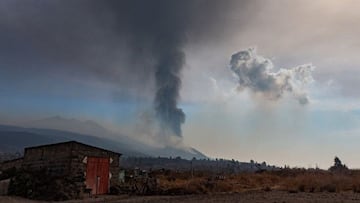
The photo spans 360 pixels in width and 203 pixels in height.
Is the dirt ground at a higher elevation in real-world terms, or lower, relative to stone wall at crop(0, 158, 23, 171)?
lower

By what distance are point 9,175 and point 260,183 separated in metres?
26.0

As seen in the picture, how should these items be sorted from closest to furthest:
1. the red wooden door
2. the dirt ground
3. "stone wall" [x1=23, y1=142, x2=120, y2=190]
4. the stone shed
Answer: the dirt ground → "stone wall" [x1=23, y1=142, x2=120, y2=190] → the stone shed → the red wooden door

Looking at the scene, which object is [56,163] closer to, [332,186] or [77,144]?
[77,144]

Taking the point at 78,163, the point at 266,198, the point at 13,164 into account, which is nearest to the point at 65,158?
the point at 78,163

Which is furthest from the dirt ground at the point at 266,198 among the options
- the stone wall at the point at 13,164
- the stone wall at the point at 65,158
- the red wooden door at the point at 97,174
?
the stone wall at the point at 13,164

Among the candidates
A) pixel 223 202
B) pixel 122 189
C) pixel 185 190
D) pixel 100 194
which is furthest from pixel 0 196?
pixel 223 202

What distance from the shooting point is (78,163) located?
36.2 m

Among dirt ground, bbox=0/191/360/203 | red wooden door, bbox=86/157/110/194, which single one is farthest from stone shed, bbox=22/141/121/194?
dirt ground, bbox=0/191/360/203

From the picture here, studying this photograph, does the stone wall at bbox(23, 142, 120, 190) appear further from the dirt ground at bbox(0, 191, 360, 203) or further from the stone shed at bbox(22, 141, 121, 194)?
the dirt ground at bbox(0, 191, 360, 203)

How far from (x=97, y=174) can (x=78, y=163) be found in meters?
2.48

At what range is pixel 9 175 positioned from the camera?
123ft

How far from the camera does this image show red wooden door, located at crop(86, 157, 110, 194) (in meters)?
37.2

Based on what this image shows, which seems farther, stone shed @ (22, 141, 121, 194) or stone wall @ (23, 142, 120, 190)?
stone shed @ (22, 141, 121, 194)

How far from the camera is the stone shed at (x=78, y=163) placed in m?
36.0
